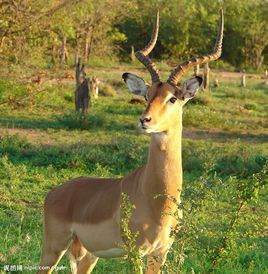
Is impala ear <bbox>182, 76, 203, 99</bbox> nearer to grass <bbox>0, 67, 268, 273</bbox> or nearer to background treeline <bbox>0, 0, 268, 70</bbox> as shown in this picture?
grass <bbox>0, 67, 268, 273</bbox>

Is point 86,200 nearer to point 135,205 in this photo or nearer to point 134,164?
point 135,205

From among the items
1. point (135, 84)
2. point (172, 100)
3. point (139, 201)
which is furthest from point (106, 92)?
point (139, 201)

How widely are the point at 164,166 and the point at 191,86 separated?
31.0 inches

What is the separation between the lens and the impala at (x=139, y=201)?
18.7 feet

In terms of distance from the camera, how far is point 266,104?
89.8 ft

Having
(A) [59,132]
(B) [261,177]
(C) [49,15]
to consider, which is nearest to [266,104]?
(A) [59,132]

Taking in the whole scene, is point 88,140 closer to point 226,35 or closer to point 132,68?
point 132,68

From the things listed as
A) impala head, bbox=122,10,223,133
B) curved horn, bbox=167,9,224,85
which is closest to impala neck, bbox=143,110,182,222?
impala head, bbox=122,10,223,133

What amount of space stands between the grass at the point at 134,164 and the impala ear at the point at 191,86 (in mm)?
681

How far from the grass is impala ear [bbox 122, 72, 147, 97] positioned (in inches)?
→ 37.0

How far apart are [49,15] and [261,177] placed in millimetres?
11212

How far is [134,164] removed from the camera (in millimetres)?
14328

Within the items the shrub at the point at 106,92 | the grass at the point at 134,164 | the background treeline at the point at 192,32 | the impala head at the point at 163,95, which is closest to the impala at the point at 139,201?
the impala head at the point at 163,95

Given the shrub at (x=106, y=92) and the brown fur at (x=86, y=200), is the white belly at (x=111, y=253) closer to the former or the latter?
the brown fur at (x=86, y=200)
